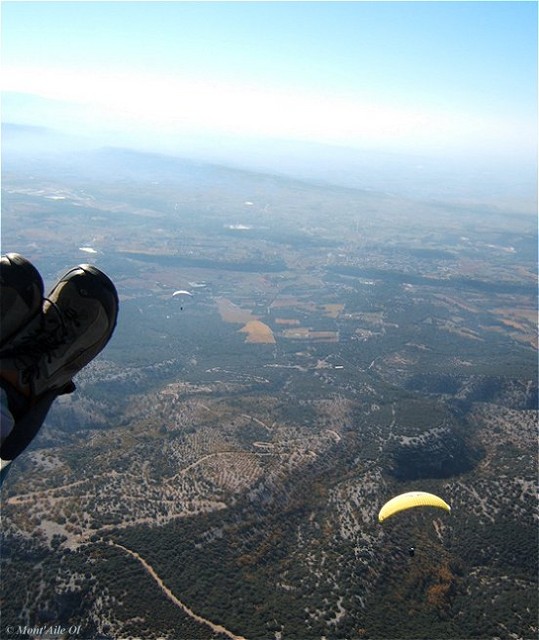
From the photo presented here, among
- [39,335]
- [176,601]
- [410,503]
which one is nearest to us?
[39,335]

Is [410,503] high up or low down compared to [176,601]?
up

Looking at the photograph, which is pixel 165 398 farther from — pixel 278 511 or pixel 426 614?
pixel 426 614

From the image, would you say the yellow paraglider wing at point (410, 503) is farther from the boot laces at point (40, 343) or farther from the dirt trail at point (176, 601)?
the boot laces at point (40, 343)

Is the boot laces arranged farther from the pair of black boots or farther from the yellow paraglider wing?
the yellow paraglider wing

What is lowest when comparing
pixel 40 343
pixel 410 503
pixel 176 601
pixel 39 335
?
pixel 176 601

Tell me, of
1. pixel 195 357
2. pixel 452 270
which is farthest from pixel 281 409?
pixel 452 270

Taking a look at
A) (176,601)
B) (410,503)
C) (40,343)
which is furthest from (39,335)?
(176,601)

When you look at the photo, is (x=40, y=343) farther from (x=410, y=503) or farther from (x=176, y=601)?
(x=176, y=601)

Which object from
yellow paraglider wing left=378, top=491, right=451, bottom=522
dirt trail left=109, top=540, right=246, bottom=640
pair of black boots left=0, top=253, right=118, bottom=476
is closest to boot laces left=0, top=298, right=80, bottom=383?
pair of black boots left=0, top=253, right=118, bottom=476

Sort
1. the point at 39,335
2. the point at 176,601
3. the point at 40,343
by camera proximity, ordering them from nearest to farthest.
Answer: the point at 40,343 → the point at 39,335 → the point at 176,601

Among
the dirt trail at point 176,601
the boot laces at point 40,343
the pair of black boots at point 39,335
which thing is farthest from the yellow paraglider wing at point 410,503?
the boot laces at point 40,343

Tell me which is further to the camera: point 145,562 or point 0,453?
point 145,562
